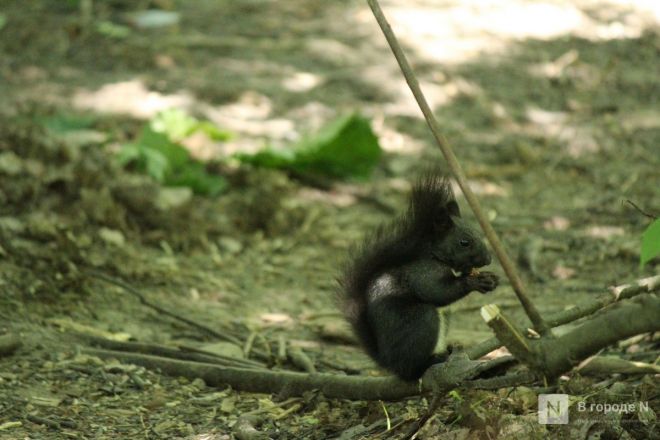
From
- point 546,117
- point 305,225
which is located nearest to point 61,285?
point 305,225


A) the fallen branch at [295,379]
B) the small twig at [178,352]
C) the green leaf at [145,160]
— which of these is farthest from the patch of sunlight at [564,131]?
the fallen branch at [295,379]

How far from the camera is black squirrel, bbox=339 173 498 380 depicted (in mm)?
3520

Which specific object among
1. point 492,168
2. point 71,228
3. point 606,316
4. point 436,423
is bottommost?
point 492,168

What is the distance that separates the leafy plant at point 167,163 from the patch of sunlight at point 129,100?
2.70 feet

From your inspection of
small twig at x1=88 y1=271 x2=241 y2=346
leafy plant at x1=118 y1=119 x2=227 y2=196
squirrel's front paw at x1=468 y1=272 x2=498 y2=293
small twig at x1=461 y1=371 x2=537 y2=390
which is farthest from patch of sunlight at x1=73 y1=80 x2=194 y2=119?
small twig at x1=461 y1=371 x2=537 y2=390

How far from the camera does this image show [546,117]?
777 centimetres

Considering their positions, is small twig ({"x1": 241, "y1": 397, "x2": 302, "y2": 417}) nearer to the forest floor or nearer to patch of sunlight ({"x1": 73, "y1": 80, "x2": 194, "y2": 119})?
the forest floor

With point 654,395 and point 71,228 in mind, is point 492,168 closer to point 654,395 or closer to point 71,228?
point 71,228

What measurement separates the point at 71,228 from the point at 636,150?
4.28 meters

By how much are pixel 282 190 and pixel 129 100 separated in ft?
5.93

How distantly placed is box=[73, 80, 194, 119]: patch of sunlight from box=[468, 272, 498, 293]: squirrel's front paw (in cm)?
440

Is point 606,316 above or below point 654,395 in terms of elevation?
above

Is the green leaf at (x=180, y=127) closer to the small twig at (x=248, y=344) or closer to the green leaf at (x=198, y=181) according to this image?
the green leaf at (x=198, y=181)

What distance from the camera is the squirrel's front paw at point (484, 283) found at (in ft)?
12.0
